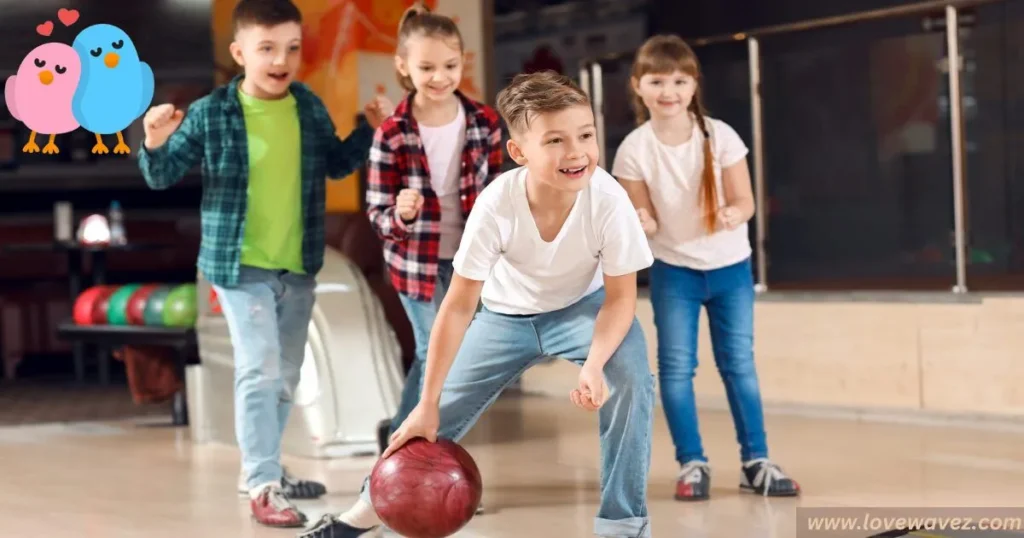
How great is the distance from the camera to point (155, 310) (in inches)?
173

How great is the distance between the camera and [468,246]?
88.9 inches

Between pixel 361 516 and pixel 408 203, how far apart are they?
65 cm

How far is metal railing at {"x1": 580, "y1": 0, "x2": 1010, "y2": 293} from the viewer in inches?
161

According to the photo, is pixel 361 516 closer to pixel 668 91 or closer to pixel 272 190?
pixel 272 190

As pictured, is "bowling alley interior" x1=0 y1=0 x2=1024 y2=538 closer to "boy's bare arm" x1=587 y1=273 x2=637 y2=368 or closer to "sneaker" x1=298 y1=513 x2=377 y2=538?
"sneaker" x1=298 y1=513 x2=377 y2=538

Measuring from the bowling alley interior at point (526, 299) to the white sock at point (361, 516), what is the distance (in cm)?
7

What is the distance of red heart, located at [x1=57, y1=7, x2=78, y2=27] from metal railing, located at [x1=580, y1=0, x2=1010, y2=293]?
2.55 m

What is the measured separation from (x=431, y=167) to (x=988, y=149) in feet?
12.9

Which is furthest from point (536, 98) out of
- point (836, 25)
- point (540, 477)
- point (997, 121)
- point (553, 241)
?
point (997, 121)

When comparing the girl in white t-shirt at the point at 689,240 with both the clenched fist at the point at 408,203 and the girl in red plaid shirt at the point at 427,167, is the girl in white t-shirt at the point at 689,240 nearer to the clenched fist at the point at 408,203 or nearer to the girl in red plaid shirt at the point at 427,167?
the girl in red plaid shirt at the point at 427,167

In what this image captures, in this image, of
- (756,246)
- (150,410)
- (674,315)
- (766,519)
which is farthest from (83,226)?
(766,519)

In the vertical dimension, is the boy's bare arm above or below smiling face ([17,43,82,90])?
below

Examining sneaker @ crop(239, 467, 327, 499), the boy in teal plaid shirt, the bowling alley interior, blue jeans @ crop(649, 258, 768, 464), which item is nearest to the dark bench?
the bowling alley interior

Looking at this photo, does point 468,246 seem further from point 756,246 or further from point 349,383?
point 756,246
